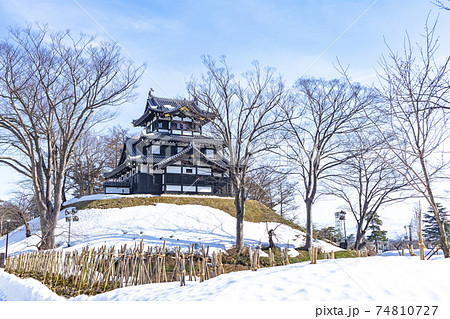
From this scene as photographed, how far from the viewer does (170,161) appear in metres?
30.2

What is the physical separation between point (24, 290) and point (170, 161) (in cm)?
2023

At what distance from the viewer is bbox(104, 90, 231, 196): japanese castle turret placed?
30.5 m

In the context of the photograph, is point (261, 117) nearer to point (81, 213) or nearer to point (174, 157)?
point (174, 157)

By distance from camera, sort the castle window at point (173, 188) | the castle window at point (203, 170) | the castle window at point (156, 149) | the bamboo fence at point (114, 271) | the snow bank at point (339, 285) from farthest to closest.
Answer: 1. the castle window at point (156, 149)
2. the castle window at point (203, 170)
3. the castle window at point (173, 188)
4. the bamboo fence at point (114, 271)
5. the snow bank at point (339, 285)

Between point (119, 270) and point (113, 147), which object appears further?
point (113, 147)

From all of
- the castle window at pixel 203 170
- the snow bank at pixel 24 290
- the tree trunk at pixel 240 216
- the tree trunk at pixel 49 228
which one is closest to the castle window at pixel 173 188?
the castle window at pixel 203 170

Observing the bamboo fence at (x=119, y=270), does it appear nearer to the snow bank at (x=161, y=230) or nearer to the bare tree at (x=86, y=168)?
the snow bank at (x=161, y=230)

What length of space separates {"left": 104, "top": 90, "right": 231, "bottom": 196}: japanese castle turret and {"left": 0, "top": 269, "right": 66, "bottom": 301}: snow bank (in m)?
17.0

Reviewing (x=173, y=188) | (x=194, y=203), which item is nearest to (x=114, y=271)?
(x=194, y=203)

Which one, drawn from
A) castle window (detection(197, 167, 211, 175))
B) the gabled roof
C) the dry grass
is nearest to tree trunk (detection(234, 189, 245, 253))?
the dry grass

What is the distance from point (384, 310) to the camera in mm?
4832

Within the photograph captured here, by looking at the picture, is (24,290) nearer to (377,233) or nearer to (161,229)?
(161,229)

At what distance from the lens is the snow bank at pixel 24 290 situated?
8.80 m

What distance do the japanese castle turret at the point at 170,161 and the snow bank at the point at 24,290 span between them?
55.8 feet
